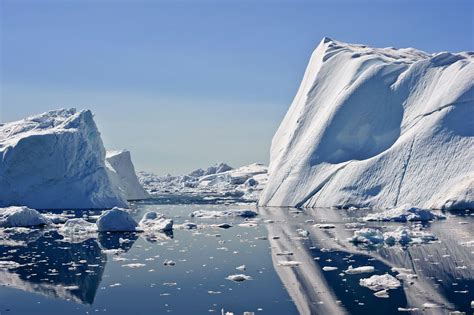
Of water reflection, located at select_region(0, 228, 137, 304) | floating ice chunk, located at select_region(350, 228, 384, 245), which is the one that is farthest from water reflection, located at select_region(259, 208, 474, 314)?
water reflection, located at select_region(0, 228, 137, 304)

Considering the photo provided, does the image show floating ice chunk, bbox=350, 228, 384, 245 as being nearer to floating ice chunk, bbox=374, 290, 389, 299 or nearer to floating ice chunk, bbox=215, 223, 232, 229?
floating ice chunk, bbox=374, 290, 389, 299

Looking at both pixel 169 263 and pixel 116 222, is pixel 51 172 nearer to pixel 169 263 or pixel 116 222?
pixel 116 222

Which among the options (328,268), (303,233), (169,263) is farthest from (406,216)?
(169,263)

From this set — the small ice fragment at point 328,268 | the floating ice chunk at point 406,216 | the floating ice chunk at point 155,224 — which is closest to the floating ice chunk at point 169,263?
the small ice fragment at point 328,268

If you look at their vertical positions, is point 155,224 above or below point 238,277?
below

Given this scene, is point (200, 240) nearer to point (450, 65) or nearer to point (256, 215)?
point (256, 215)
